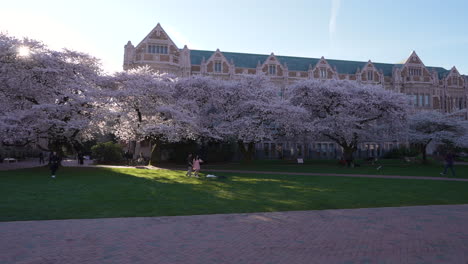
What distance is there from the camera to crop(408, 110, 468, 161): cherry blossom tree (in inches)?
1543

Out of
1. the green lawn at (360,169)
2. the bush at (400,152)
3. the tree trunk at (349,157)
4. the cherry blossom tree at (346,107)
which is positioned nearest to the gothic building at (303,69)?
the bush at (400,152)

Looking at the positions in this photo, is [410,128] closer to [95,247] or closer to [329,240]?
[329,240]

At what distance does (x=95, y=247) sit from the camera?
6.73 m

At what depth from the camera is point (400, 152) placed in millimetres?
52750

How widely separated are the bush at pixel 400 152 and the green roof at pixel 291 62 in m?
17.0

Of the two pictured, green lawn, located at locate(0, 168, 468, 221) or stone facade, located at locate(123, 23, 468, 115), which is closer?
green lawn, located at locate(0, 168, 468, 221)

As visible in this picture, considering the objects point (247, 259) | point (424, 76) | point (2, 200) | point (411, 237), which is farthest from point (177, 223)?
point (424, 76)

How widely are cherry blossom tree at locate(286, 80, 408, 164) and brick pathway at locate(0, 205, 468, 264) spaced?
2490cm

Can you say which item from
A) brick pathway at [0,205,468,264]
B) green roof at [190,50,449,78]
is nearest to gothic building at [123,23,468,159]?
green roof at [190,50,449,78]

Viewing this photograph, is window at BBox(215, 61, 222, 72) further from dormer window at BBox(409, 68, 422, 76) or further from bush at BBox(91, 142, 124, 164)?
dormer window at BBox(409, 68, 422, 76)

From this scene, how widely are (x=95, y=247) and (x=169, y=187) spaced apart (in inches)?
382

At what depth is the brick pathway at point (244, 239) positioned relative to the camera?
245 inches

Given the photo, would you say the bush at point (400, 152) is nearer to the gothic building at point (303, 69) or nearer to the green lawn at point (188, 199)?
the gothic building at point (303, 69)

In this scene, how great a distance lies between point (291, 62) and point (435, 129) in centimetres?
2741
